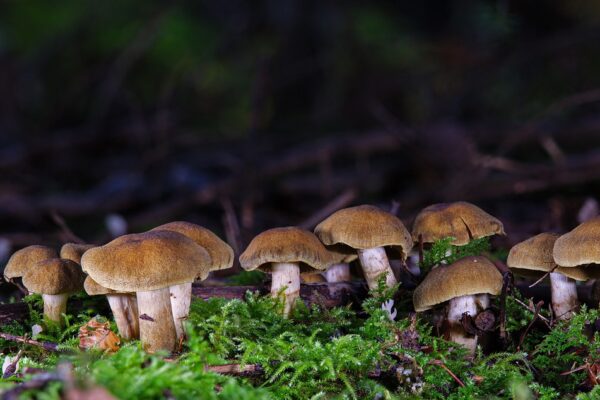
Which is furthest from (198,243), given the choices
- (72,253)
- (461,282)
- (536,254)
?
(536,254)

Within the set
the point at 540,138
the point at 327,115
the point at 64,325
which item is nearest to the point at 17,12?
the point at 327,115

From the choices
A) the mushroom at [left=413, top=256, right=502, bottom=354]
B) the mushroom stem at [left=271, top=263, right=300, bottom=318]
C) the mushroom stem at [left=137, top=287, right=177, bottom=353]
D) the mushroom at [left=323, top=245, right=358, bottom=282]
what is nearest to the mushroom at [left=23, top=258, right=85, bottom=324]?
the mushroom stem at [left=137, top=287, right=177, bottom=353]

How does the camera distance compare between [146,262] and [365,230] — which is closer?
[146,262]

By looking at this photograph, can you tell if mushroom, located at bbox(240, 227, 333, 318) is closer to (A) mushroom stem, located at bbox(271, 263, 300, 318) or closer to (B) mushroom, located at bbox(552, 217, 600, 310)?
(A) mushroom stem, located at bbox(271, 263, 300, 318)

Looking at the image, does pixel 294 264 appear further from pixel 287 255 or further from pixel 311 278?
pixel 311 278

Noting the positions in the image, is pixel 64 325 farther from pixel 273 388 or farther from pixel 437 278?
pixel 437 278

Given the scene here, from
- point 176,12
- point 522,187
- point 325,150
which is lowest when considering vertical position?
point 522,187
